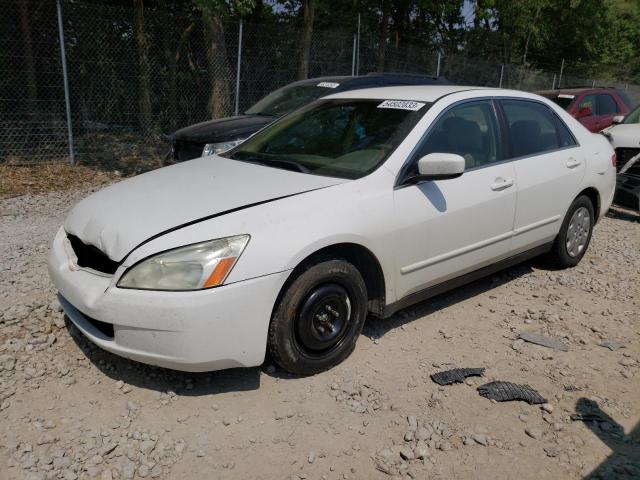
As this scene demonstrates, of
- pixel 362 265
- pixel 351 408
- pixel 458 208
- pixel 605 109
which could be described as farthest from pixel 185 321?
pixel 605 109

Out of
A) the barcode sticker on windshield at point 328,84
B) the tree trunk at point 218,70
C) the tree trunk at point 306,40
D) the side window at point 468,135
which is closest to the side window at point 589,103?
the tree trunk at point 306,40

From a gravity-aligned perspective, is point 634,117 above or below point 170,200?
above

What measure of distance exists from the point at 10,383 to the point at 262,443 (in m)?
1.52

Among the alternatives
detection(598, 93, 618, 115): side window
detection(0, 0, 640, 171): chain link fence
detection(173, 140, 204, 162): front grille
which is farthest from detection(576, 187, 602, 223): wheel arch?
detection(0, 0, 640, 171): chain link fence

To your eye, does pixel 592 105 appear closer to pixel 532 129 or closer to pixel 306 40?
pixel 306 40

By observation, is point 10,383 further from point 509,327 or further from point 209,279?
point 509,327

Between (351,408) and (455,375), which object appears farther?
(455,375)

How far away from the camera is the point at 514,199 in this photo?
4172 millimetres

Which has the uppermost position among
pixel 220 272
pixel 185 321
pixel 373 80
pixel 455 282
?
pixel 373 80

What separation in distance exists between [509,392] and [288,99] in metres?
5.92

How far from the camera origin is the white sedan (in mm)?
2789

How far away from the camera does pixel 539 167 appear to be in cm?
443

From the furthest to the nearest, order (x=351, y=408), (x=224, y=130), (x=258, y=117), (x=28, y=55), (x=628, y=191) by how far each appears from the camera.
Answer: (x=28, y=55)
(x=258, y=117)
(x=628, y=191)
(x=224, y=130)
(x=351, y=408)

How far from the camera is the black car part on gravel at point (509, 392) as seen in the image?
3.14 meters
